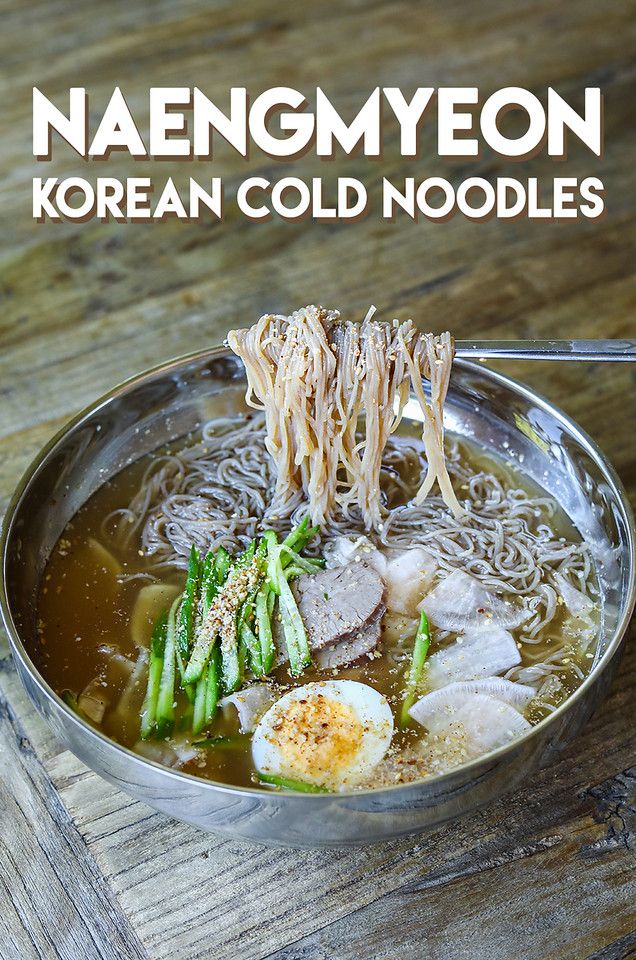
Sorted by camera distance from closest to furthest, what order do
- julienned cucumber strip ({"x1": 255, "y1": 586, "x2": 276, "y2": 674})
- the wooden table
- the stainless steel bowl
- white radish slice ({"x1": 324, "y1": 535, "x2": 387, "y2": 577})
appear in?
1. the stainless steel bowl
2. the wooden table
3. julienned cucumber strip ({"x1": 255, "y1": 586, "x2": 276, "y2": 674})
4. white radish slice ({"x1": 324, "y1": 535, "x2": 387, "y2": 577})

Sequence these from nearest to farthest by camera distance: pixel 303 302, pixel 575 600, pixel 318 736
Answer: pixel 318 736 < pixel 575 600 < pixel 303 302

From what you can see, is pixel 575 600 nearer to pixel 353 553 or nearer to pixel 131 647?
pixel 353 553

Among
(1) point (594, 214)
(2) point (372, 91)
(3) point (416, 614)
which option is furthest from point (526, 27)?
(3) point (416, 614)

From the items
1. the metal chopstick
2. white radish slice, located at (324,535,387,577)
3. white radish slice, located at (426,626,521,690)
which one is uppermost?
the metal chopstick

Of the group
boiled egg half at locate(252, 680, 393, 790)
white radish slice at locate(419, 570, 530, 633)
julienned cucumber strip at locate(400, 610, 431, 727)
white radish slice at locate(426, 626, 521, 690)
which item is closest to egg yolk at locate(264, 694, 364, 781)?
boiled egg half at locate(252, 680, 393, 790)

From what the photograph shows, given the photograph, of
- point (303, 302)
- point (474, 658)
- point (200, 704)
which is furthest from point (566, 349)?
point (303, 302)

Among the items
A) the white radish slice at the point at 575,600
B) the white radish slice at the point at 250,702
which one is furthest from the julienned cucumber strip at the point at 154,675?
the white radish slice at the point at 575,600

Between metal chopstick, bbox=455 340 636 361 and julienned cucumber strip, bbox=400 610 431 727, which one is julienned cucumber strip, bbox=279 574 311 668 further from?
metal chopstick, bbox=455 340 636 361
